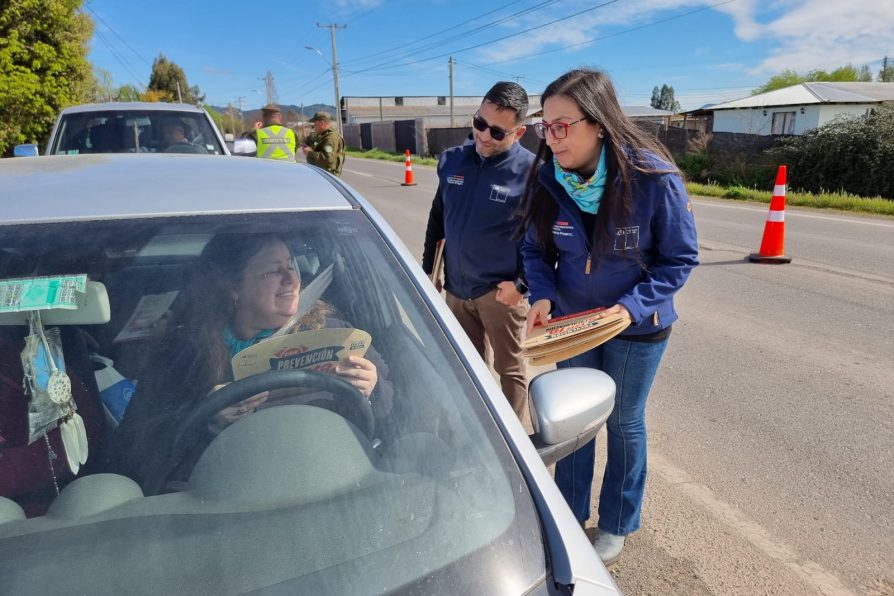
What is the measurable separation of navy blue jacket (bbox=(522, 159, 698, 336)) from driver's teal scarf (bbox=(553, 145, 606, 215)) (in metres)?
0.04

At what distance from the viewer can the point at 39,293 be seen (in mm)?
1467

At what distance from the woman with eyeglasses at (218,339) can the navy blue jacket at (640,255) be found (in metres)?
1.00

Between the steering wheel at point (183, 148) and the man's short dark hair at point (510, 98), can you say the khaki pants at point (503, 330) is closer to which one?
the man's short dark hair at point (510, 98)

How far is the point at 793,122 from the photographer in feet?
105

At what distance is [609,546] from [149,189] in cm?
213

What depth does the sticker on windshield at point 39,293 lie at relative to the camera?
56.7 inches

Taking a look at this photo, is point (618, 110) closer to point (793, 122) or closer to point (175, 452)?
point (175, 452)

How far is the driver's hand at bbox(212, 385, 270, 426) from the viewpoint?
1.39 m

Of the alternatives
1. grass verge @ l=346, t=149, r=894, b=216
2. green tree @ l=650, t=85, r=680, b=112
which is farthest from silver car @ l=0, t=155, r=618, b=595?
green tree @ l=650, t=85, r=680, b=112

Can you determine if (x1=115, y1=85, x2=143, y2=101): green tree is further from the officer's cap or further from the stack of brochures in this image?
the stack of brochures

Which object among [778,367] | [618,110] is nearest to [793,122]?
[778,367]

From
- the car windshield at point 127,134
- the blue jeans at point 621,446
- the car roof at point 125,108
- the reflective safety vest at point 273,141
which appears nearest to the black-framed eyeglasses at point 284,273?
the blue jeans at point 621,446

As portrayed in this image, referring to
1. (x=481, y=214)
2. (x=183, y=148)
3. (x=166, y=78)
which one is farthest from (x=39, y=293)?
(x=166, y=78)

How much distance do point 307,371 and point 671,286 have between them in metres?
1.32
